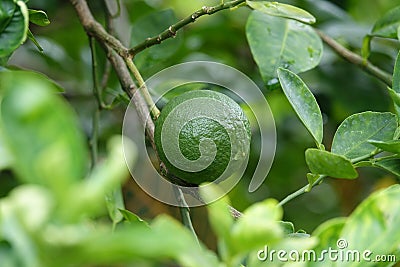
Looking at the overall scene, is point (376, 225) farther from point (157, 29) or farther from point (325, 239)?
point (157, 29)

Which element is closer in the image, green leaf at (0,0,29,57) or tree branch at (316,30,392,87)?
green leaf at (0,0,29,57)

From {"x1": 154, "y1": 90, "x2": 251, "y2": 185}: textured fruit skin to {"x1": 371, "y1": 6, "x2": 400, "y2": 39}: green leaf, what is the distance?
0.35 metres

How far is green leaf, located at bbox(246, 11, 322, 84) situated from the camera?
29.7 inches

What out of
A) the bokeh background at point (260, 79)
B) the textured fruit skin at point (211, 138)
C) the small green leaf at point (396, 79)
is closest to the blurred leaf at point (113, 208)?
the textured fruit skin at point (211, 138)

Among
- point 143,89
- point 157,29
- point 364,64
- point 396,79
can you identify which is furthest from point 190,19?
point 364,64

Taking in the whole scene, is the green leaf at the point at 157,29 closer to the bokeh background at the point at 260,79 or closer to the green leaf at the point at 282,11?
the bokeh background at the point at 260,79

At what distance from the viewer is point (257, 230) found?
0.98 feet

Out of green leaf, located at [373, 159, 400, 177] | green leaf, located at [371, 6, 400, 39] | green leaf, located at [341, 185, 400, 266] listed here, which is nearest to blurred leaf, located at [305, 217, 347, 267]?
green leaf, located at [341, 185, 400, 266]

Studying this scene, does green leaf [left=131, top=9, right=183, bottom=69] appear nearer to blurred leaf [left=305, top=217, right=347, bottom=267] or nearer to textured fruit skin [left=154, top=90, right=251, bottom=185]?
textured fruit skin [left=154, top=90, right=251, bottom=185]

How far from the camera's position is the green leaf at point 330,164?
487mm

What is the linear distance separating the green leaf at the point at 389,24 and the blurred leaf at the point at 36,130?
642 millimetres

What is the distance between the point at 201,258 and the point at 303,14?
0.37 m

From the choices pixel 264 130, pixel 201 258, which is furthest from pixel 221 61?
pixel 201 258

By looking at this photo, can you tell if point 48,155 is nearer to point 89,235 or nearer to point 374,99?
point 89,235
